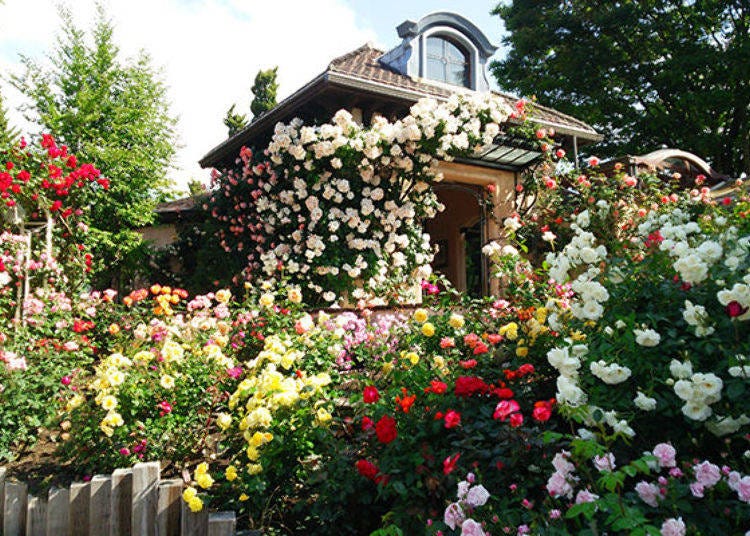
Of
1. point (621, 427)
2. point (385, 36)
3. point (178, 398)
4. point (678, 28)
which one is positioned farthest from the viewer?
point (678, 28)

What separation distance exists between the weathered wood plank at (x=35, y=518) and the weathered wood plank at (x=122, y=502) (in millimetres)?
444

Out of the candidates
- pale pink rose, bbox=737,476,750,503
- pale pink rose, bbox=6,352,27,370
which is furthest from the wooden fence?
pale pink rose, bbox=737,476,750,503

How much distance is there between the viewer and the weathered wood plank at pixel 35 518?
9.78 feet

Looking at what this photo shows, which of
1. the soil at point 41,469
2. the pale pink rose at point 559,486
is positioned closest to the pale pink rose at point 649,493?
the pale pink rose at point 559,486

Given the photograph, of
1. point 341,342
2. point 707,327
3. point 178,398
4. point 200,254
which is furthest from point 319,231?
point 707,327

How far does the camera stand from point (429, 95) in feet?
25.9

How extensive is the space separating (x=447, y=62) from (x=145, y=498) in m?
8.17

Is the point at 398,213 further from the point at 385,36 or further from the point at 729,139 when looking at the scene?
the point at 729,139

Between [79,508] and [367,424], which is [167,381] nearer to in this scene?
[79,508]

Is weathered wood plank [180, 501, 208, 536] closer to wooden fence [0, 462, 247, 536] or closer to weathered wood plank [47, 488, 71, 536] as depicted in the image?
wooden fence [0, 462, 247, 536]

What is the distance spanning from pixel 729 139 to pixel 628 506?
65.0 feet

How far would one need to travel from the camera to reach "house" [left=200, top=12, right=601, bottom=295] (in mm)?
7559

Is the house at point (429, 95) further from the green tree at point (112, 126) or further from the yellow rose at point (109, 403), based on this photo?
the yellow rose at point (109, 403)

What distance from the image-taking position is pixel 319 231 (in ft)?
23.5
